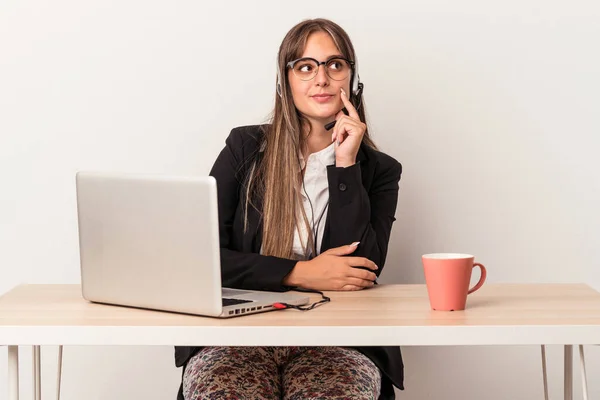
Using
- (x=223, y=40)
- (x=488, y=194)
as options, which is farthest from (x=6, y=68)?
(x=488, y=194)

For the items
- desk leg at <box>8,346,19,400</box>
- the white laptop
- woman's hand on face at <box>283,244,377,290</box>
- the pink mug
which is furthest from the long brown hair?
desk leg at <box>8,346,19,400</box>

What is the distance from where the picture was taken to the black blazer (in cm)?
177

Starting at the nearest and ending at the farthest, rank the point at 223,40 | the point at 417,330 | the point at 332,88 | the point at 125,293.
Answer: the point at 417,330
the point at 125,293
the point at 332,88
the point at 223,40

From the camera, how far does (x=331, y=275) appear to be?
1731mm

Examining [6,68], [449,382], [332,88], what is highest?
[6,68]

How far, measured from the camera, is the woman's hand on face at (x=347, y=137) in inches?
76.8

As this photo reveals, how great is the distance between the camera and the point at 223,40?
2.57 m

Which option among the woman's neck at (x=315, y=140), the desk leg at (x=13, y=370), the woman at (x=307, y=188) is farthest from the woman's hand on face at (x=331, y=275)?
the desk leg at (x=13, y=370)

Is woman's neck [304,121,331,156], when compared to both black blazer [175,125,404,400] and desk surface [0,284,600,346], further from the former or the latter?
desk surface [0,284,600,346]

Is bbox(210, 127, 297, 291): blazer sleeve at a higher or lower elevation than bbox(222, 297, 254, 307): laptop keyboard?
higher

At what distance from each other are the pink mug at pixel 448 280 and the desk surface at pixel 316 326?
0.07 ft

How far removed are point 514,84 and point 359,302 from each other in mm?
1296

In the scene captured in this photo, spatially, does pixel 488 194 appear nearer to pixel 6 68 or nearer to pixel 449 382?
pixel 449 382

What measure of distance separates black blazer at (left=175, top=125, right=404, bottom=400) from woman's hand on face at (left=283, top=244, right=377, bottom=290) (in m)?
0.03
